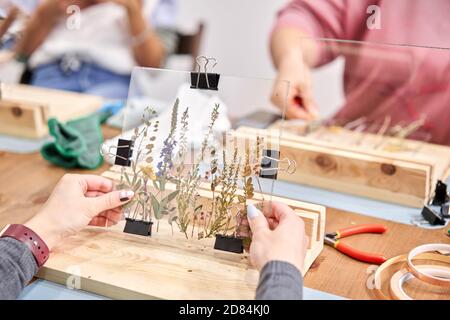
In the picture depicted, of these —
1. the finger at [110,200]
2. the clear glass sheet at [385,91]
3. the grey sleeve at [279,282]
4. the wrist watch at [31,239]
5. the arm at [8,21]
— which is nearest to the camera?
the grey sleeve at [279,282]

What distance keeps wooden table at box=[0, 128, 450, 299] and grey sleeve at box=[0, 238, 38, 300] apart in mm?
197

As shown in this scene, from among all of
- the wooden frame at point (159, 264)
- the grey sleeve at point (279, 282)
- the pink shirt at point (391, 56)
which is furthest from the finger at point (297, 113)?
the grey sleeve at point (279, 282)

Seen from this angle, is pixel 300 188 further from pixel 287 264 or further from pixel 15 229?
pixel 15 229

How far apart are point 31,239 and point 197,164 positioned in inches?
11.9

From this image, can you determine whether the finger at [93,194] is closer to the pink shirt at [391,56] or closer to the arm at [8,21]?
the arm at [8,21]

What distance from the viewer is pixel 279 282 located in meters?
0.73

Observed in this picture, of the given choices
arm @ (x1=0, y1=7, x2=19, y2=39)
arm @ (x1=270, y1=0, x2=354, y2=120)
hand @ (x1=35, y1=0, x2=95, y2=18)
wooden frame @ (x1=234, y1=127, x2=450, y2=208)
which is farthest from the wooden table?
hand @ (x1=35, y1=0, x2=95, y2=18)

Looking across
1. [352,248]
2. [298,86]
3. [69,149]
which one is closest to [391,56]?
[298,86]

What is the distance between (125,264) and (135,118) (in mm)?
289

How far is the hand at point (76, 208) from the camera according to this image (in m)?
0.87

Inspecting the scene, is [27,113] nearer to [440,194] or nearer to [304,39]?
[304,39]

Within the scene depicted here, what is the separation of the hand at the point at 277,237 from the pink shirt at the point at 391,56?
1.92 ft

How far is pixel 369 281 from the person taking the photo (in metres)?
0.88
